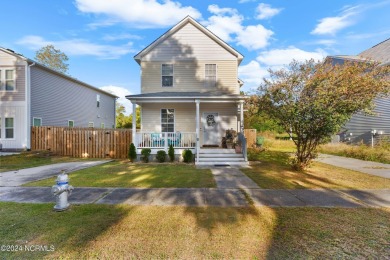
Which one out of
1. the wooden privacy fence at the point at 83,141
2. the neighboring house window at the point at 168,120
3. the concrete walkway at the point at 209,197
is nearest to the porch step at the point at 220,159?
the neighboring house window at the point at 168,120

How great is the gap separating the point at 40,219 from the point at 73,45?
22.2m

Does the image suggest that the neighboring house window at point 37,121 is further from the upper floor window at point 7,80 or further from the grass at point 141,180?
the grass at point 141,180

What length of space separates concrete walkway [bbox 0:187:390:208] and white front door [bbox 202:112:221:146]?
7061 mm

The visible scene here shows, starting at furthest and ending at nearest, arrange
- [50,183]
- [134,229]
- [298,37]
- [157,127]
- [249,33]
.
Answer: [249,33] → [298,37] → [157,127] → [50,183] → [134,229]

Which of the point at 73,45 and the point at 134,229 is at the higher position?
the point at 73,45

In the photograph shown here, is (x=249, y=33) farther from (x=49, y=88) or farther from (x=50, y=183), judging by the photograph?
(x=50, y=183)

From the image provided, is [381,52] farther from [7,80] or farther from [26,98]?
Answer: [7,80]

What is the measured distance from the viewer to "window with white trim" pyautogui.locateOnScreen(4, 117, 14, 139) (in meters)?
13.0

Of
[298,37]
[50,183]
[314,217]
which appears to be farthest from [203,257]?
[298,37]

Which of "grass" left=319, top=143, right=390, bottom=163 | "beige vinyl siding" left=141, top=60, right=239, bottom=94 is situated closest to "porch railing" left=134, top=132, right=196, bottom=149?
"beige vinyl siding" left=141, top=60, right=239, bottom=94

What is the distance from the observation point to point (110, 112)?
2533 cm

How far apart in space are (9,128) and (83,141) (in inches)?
205

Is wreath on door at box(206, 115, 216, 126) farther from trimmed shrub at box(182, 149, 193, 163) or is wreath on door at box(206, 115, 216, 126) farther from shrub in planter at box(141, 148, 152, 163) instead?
shrub in planter at box(141, 148, 152, 163)

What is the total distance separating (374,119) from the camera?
14742 millimetres
